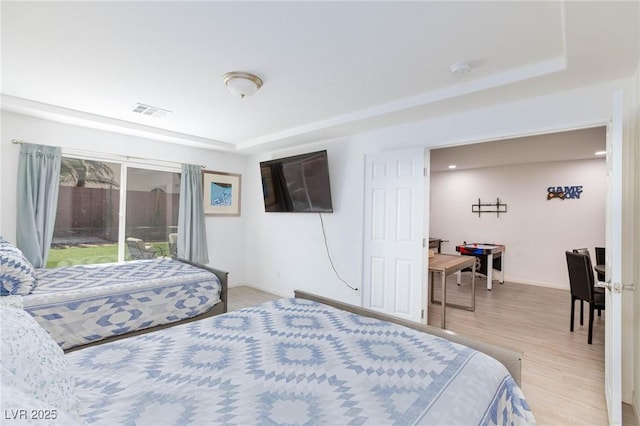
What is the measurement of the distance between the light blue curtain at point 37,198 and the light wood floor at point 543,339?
7.64ft

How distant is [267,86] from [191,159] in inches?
104

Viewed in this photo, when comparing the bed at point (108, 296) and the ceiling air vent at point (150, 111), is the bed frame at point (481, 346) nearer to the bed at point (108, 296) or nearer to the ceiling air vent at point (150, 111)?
the bed at point (108, 296)

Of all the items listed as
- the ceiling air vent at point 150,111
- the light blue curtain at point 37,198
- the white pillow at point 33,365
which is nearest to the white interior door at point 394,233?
the ceiling air vent at point 150,111

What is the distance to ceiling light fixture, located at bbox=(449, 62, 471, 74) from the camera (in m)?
2.18

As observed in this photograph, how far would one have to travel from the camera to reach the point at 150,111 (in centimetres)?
328

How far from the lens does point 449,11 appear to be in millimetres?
1631

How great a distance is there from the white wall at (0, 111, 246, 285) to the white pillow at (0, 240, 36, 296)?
4.60 ft

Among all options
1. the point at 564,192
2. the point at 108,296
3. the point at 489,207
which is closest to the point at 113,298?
the point at 108,296

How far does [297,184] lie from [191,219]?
1758 millimetres

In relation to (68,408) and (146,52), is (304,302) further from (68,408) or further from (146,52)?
(146,52)

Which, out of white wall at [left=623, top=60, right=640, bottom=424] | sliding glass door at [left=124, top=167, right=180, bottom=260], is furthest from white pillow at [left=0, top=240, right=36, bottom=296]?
white wall at [left=623, top=60, right=640, bottom=424]

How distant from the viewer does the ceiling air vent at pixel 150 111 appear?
317cm

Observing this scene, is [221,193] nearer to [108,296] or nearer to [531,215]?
[108,296]

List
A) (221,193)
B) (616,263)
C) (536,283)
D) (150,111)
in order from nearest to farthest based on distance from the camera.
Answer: (616,263), (150,111), (221,193), (536,283)
